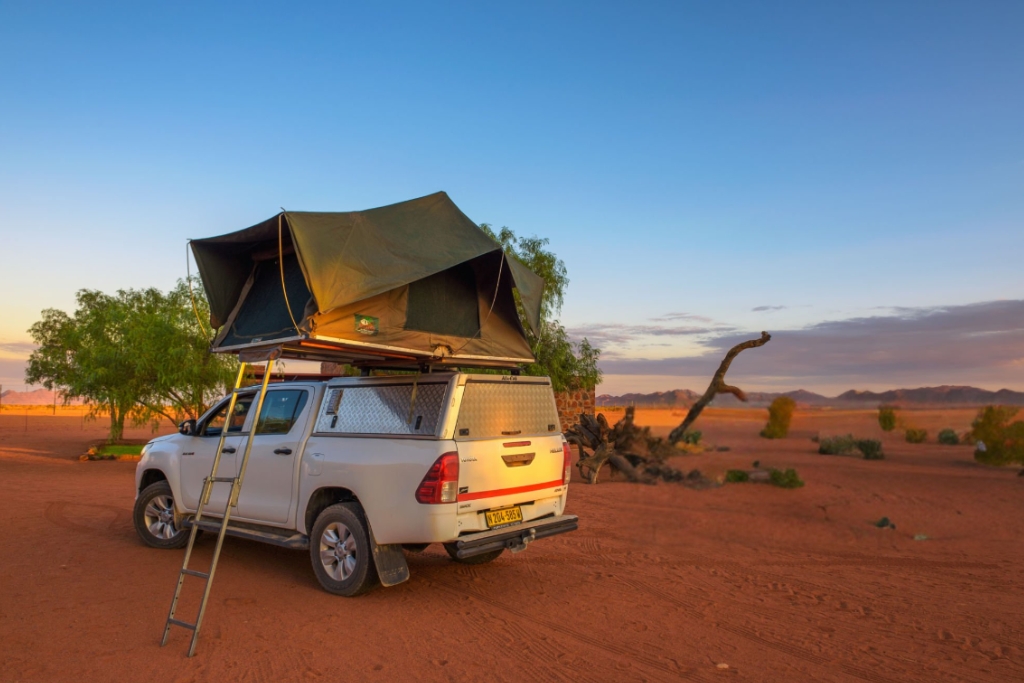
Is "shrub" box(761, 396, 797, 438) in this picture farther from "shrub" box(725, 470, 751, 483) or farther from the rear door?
the rear door

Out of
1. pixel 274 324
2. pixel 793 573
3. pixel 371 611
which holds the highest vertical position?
pixel 274 324

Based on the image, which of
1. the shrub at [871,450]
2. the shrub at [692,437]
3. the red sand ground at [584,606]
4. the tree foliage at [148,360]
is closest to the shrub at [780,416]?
the shrub at [692,437]

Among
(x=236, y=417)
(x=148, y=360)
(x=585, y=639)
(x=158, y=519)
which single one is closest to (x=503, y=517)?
(x=585, y=639)

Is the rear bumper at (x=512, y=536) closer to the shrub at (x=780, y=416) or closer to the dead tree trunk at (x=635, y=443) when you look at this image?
the dead tree trunk at (x=635, y=443)

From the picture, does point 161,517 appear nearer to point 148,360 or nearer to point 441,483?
point 441,483

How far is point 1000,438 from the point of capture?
17266mm

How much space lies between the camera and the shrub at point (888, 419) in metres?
28.0

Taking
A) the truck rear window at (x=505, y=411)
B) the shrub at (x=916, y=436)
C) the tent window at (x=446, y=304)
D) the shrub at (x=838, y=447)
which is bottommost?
the truck rear window at (x=505, y=411)

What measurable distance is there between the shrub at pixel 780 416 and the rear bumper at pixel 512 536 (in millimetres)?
20774

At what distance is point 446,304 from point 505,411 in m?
1.21

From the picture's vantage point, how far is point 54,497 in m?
12.4

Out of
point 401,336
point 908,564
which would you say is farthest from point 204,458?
point 908,564

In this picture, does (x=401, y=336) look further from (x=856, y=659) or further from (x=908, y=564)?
(x=908, y=564)

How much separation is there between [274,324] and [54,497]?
9276 millimetres
